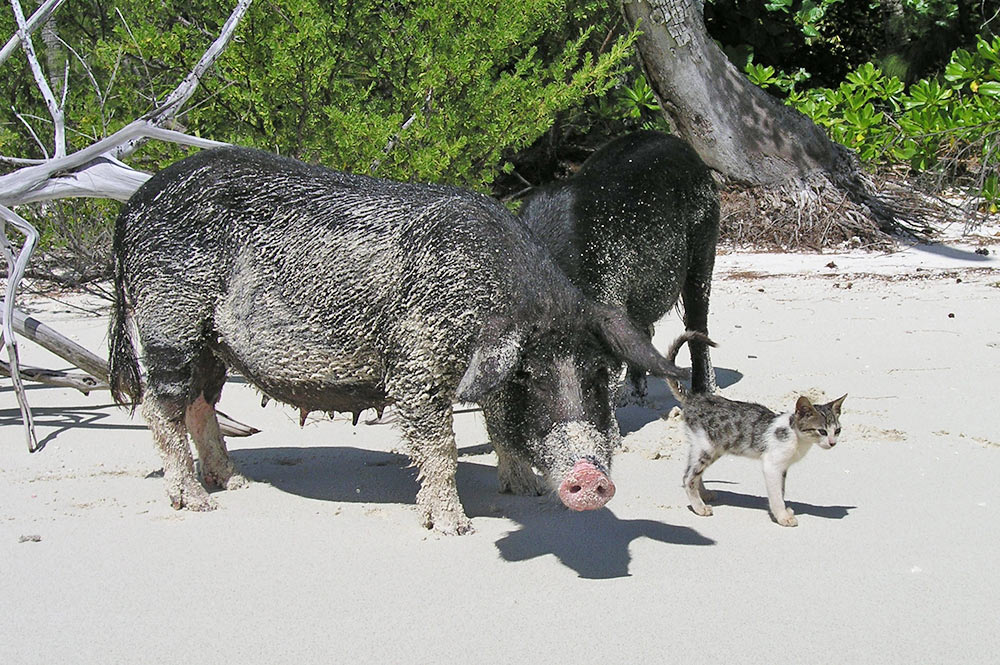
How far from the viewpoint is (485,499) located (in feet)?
19.9

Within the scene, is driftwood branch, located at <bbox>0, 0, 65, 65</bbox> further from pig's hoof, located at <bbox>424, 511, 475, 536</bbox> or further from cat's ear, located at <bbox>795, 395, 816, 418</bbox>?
cat's ear, located at <bbox>795, 395, 816, 418</bbox>

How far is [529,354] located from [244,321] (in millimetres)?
1538

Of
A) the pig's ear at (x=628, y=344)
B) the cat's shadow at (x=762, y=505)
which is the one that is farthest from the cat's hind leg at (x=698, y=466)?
the pig's ear at (x=628, y=344)

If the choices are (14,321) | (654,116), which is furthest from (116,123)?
(654,116)

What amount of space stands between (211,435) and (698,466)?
8.68 feet

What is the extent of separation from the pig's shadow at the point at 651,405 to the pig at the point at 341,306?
220cm

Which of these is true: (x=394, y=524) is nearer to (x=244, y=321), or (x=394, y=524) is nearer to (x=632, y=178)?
(x=244, y=321)

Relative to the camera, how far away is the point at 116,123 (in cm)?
879

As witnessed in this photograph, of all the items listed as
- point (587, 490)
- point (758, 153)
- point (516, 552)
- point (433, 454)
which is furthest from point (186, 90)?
point (758, 153)

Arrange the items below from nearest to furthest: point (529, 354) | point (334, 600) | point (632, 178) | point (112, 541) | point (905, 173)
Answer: point (334, 600) < point (529, 354) < point (112, 541) < point (632, 178) < point (905, 173)

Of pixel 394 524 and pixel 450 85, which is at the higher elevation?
pixel 450 85

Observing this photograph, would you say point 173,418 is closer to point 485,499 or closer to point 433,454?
point 433,454

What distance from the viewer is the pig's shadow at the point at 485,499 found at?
17.0 feet

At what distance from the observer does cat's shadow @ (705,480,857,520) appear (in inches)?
217
